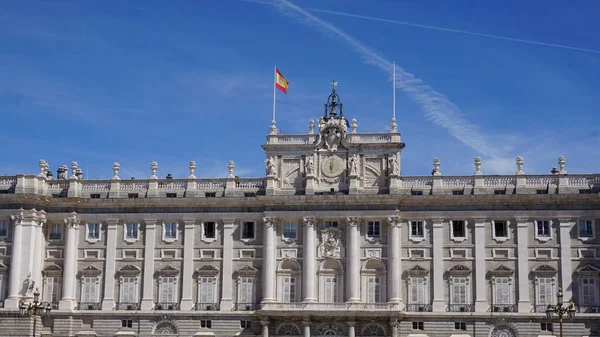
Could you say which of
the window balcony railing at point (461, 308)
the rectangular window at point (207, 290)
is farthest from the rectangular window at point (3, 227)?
the window balcony railing at point (461, 308)

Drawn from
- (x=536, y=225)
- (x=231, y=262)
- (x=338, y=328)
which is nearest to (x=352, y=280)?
(x=338, y=328)

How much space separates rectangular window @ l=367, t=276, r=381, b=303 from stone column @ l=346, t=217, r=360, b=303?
94 centimetres

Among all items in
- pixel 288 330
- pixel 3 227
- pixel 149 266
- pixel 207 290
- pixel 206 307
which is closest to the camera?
pixel 288 330

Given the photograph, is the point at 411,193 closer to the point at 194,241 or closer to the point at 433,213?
the point at 433,213

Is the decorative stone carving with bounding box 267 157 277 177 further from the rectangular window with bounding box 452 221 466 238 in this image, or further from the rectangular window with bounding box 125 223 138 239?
the rectangular window with bounding box 452 221 466 238

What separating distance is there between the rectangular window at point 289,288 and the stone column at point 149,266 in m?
10.4

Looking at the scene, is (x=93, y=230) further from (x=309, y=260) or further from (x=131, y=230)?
(x=309, y=260)

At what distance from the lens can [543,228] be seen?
73.1 metres

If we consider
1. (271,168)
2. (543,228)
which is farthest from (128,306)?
(543,228)

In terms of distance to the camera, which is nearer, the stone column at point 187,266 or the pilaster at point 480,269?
the pilaster at point 480,269

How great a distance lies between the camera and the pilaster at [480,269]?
72438 millimetres

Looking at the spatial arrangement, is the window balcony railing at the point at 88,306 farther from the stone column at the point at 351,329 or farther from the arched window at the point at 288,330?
the stone column at the point at 351,329

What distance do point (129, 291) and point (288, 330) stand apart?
1307 centimetres

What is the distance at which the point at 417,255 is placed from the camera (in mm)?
74000
